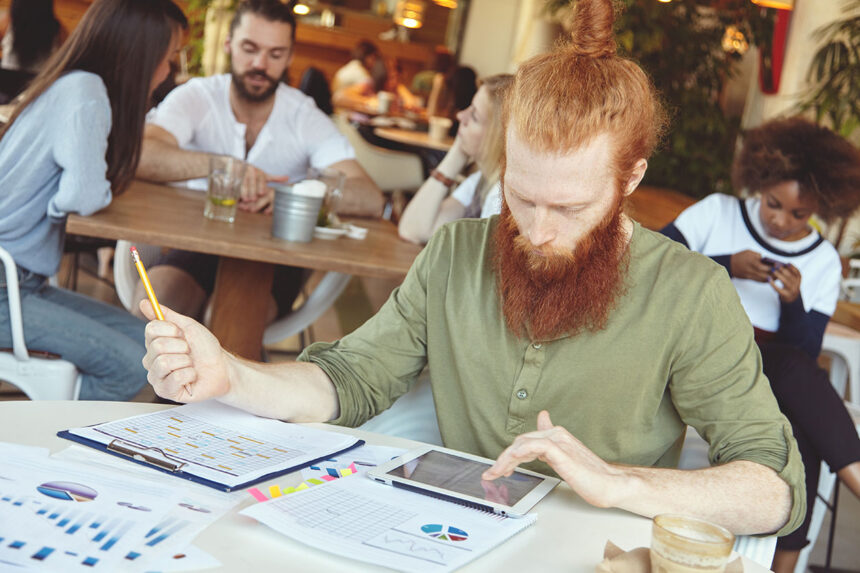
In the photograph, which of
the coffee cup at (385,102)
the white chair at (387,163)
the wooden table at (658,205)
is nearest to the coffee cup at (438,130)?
the white chair at (387,163)

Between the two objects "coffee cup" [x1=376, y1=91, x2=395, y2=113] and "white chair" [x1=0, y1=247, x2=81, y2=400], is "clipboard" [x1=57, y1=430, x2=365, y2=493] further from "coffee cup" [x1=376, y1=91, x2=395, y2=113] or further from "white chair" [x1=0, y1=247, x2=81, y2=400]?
"coffee cup" [x1=376, y1=91, x2=395, y2=113]

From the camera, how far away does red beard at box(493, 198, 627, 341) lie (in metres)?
1.47

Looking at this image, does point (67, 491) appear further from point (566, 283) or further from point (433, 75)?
point (433, 75)

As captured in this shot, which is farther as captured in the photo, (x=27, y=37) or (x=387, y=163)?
(x=387, y=163)

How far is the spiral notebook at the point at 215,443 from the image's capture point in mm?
1184

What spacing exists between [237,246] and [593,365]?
1190mm

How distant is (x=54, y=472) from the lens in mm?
1124

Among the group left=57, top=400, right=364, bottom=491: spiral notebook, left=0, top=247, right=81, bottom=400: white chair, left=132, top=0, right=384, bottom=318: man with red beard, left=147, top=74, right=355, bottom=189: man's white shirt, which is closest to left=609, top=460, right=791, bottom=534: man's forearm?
left=57, top=400, right=364, bottom=491: spiral notebook

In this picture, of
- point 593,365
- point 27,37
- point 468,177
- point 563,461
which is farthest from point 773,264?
point 27,37

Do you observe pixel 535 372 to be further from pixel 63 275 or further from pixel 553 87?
pixel 63 275

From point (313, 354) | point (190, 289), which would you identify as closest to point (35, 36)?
point (190, 289)

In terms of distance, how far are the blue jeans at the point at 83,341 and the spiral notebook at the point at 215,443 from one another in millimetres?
1031

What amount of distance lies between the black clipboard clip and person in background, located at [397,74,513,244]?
69.0 inches

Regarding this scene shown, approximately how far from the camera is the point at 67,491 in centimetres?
108
